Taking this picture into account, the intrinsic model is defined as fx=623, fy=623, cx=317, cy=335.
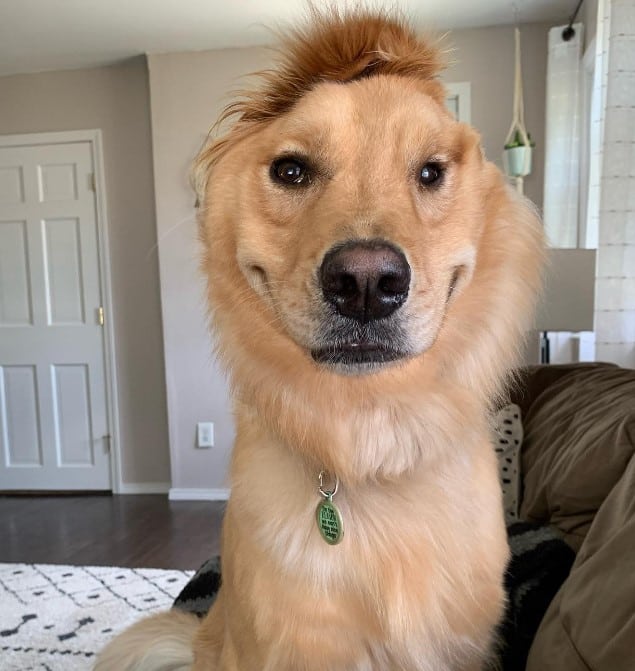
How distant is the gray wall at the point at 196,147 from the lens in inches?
136

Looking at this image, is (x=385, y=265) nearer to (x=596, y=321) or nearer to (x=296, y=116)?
(x=296, y=116)

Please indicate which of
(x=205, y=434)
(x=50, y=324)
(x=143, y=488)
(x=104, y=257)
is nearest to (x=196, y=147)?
(x=104, y=257)

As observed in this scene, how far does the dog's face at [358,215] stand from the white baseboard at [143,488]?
345 centimetres

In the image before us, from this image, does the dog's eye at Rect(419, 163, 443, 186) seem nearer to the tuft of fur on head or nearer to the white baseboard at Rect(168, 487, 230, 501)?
the tuft of fur on head

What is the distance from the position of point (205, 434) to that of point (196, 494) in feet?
1.30

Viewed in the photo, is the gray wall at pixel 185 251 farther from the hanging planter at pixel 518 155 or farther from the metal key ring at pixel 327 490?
the metal key ring at pixel 327 490

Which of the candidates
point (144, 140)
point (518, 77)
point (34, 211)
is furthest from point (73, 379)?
point (518, 77)

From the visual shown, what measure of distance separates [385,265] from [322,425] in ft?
1.04

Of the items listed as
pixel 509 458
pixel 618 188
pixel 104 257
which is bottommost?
pixel 509 458

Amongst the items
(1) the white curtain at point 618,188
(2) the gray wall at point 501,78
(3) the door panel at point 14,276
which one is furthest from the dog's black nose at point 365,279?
(3) the door panel at point 14,276

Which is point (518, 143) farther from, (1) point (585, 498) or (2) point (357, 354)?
(2) point (357, 354)

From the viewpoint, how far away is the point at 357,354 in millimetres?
876

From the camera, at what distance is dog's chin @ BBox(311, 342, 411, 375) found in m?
0.87

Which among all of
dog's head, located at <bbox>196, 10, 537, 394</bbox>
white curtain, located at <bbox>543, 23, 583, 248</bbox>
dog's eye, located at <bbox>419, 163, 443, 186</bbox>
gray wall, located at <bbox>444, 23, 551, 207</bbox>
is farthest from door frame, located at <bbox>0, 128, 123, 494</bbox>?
dog's eye, located at <bbox>419, 163, 443, 186</bbox>
